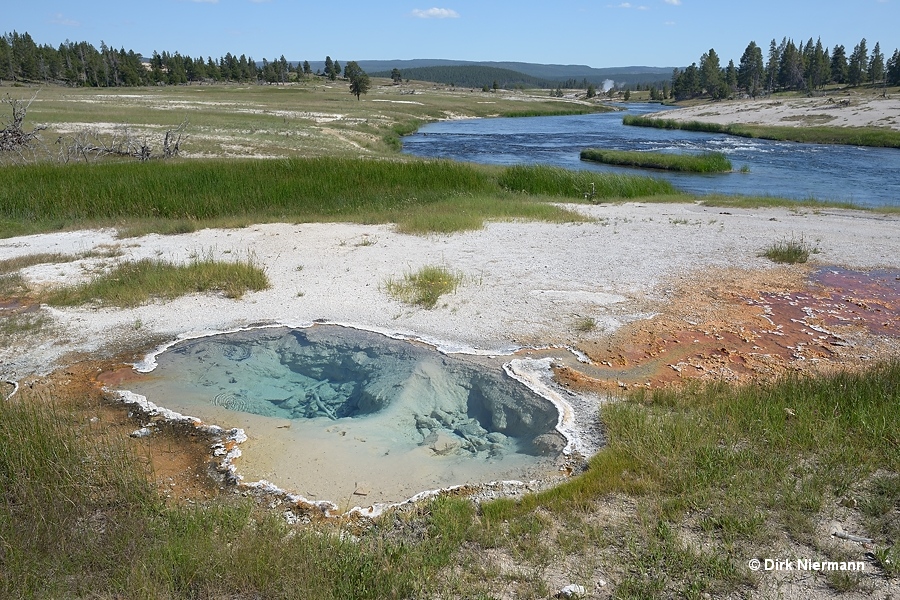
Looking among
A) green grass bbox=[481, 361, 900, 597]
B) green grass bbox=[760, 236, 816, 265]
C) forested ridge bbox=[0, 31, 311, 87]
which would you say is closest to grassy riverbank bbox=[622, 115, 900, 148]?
green grass bbox=[760, 236, 816, 265]

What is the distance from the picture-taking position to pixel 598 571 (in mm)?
3730

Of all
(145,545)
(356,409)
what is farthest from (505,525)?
(356,409)

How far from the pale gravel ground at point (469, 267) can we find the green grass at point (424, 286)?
16cm

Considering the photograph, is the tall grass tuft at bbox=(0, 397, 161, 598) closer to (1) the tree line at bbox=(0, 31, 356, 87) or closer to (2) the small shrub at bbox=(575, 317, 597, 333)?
(2) the small shrub at bbox=(575, 317, 597, 333)

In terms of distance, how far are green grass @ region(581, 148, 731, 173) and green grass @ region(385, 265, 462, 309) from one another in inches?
959

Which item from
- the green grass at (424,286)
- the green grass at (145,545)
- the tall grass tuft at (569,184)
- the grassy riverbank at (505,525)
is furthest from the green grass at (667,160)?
the green grass at (145,545)

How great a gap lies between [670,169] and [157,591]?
31526 mm

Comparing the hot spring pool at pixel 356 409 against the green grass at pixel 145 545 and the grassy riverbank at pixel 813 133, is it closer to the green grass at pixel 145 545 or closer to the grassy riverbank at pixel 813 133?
the green grass at pixel 145 545

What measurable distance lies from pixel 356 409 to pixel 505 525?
7.85ft

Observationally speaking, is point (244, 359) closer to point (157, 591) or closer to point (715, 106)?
point (157, 591)

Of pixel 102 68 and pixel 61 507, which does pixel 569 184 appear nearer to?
pixel 61 507

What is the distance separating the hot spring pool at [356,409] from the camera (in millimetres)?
4957

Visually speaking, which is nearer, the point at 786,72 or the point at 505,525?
the point at 505,525

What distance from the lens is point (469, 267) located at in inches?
427
